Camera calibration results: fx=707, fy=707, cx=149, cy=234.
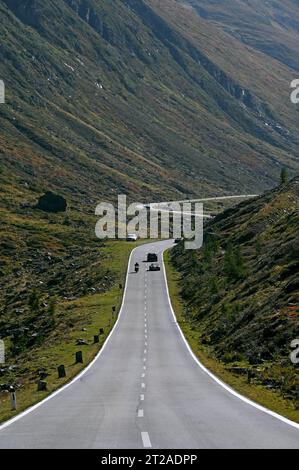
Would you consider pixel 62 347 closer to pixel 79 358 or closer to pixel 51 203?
pixel 79 358

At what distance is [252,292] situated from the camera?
57.7 m

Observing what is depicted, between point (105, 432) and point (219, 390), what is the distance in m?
12.3

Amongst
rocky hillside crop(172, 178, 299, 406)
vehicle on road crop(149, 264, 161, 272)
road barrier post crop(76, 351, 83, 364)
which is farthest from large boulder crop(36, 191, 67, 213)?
road barrier post crop(76, 351, 83, 364)

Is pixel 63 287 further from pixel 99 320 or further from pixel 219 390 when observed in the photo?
pixel 219 390

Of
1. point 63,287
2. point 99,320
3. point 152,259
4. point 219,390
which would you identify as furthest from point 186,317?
point 152,259

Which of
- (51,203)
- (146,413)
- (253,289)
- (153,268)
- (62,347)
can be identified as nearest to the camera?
(146,413)

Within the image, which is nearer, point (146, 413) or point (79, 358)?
point (146, 413)

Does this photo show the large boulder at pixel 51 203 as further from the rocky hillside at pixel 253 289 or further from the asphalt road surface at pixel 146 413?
the asphalt road surface at pixel 146 413

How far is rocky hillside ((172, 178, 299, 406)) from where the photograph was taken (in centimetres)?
3884

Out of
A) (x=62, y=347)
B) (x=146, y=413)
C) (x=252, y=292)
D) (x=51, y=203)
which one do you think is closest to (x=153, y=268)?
(x=252, y=292)

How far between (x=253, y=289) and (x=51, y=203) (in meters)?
123

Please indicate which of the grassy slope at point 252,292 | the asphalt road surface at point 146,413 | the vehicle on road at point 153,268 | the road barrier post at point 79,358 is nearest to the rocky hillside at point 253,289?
the grassy slope at point 252,292

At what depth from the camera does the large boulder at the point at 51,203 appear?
573ft
